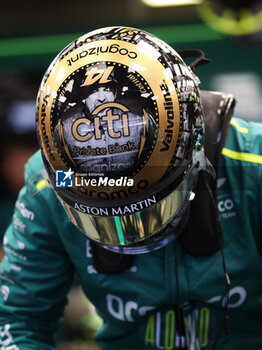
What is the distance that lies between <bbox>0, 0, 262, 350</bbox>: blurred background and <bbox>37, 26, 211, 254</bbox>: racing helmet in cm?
180

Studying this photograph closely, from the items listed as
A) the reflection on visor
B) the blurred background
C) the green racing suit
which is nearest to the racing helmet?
the reflection on visor

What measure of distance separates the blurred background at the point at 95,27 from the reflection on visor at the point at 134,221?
181 cm

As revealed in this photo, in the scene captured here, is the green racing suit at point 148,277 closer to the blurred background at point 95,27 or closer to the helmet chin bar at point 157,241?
the helmet chin bar at point 157,241

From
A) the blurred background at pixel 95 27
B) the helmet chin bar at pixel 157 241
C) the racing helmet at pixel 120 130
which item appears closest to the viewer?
the racing helmet at pixel 120 130

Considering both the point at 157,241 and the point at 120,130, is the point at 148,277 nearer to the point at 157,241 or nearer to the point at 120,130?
the point at 157,241

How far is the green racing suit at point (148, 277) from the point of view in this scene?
1017 millimetres

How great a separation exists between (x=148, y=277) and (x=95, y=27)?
7.99 feet

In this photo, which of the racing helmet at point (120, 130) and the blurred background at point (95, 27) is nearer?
the racing helmet at point (120, 130)

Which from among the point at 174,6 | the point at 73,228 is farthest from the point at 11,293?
the point at 174,6

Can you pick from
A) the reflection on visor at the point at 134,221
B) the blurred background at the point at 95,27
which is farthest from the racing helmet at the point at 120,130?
the blurred background at the point at 95,27

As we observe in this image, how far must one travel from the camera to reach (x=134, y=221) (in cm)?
85

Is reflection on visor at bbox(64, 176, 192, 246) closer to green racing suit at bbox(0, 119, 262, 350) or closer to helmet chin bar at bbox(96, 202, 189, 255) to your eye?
helmet chin bar at bbox(96, 202, 189, 255)

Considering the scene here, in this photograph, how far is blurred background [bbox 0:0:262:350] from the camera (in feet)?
9.09

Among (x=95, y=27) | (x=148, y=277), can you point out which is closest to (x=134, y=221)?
(x=148, y=277)
